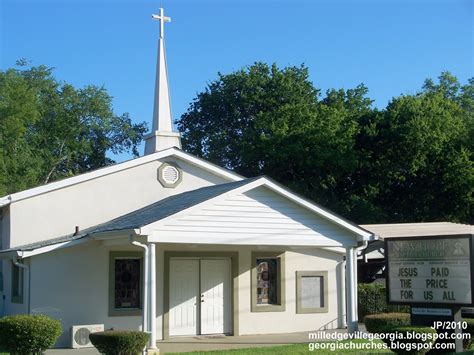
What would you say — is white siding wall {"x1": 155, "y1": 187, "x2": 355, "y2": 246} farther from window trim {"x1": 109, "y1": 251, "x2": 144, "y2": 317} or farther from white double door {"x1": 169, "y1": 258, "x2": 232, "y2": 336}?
white double door {"x1": 169, "y1": 258, "x2": 232, "y2": 336}

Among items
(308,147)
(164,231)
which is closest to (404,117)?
(308,147)

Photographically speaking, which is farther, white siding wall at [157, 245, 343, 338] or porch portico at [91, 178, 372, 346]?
white siding wall at [157, 245, 343, 338]

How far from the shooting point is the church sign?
13438mm

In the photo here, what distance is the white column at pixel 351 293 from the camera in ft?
59.1

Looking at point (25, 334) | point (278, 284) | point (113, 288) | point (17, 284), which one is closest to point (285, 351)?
point (113, 288)

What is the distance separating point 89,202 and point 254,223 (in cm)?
501

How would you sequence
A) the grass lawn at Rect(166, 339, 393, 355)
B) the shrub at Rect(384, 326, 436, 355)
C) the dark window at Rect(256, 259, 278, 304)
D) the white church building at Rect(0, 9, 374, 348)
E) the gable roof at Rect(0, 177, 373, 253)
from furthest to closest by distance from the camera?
the dark window at Rect(256, 259, 278, 304) < the white church building at Rect(0, 9, 374, 348) < the gable roof at Rect(0, 177, 373, 253) < the grass lawn at Rect(166, 339, 393, 355) < the shrub at Rect(384, 326, 436, 355)

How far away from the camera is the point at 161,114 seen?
23.3 m

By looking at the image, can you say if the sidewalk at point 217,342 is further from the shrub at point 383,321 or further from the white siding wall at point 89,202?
the white siding wall at point 89,202

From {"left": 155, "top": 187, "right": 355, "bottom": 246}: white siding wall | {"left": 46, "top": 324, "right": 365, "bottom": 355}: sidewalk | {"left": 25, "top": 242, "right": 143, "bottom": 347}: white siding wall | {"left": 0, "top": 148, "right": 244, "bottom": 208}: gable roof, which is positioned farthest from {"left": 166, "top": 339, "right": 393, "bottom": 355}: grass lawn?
{"left": 0, "top": 148, "right": 244, "bottom": 208}: gable roof

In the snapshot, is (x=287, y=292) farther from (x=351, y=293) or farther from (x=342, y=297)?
(x=351, y=293)

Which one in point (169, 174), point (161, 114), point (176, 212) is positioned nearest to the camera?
point (176, 212)

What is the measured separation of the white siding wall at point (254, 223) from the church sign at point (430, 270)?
3.41 meters

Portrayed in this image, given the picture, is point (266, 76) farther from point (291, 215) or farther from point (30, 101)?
point (291, 215)
